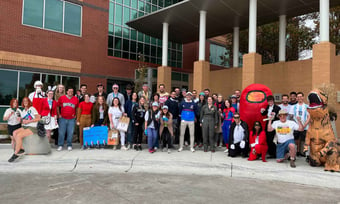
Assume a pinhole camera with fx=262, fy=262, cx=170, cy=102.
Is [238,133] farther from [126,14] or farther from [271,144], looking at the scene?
[126,14]

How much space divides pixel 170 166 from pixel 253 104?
2.88 metres

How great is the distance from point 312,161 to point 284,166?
69 centimetres

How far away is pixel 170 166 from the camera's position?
6.64 metres

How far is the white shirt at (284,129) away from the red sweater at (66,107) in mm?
5932

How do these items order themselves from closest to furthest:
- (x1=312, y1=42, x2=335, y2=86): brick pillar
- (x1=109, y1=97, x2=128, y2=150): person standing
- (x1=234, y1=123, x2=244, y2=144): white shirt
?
(x1=234, y1=123, x2=244, y2=144): white shirt, (x1=109, y1=97, x2=128, y2=150): person standing, (x1=312, y1=42, x2=335, y2=86): brick pillar

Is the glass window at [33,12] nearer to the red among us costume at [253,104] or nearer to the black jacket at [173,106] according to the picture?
the black jacket at [173,106]

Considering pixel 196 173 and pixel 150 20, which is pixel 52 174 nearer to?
pixel 196 173

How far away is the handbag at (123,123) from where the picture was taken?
8273 mm

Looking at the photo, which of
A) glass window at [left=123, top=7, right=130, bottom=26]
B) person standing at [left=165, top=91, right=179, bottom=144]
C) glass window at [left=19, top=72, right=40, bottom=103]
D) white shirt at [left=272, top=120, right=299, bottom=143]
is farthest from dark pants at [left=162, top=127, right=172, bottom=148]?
glass window at [left=123, top=7, right=130, bottom=26]

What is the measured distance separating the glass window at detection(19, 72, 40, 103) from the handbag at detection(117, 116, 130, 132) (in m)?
9.92

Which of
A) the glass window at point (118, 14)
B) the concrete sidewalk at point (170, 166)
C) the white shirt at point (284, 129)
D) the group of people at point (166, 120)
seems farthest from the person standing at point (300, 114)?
the glass window at point (118, 14)

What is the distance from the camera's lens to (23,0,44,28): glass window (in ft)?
50.8

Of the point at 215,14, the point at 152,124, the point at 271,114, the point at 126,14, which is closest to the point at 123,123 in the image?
the point at 152,124

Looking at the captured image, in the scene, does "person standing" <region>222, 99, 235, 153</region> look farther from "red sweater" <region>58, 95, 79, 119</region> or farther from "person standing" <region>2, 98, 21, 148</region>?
"person standing" <region>2, 98, 21, 148</region>
